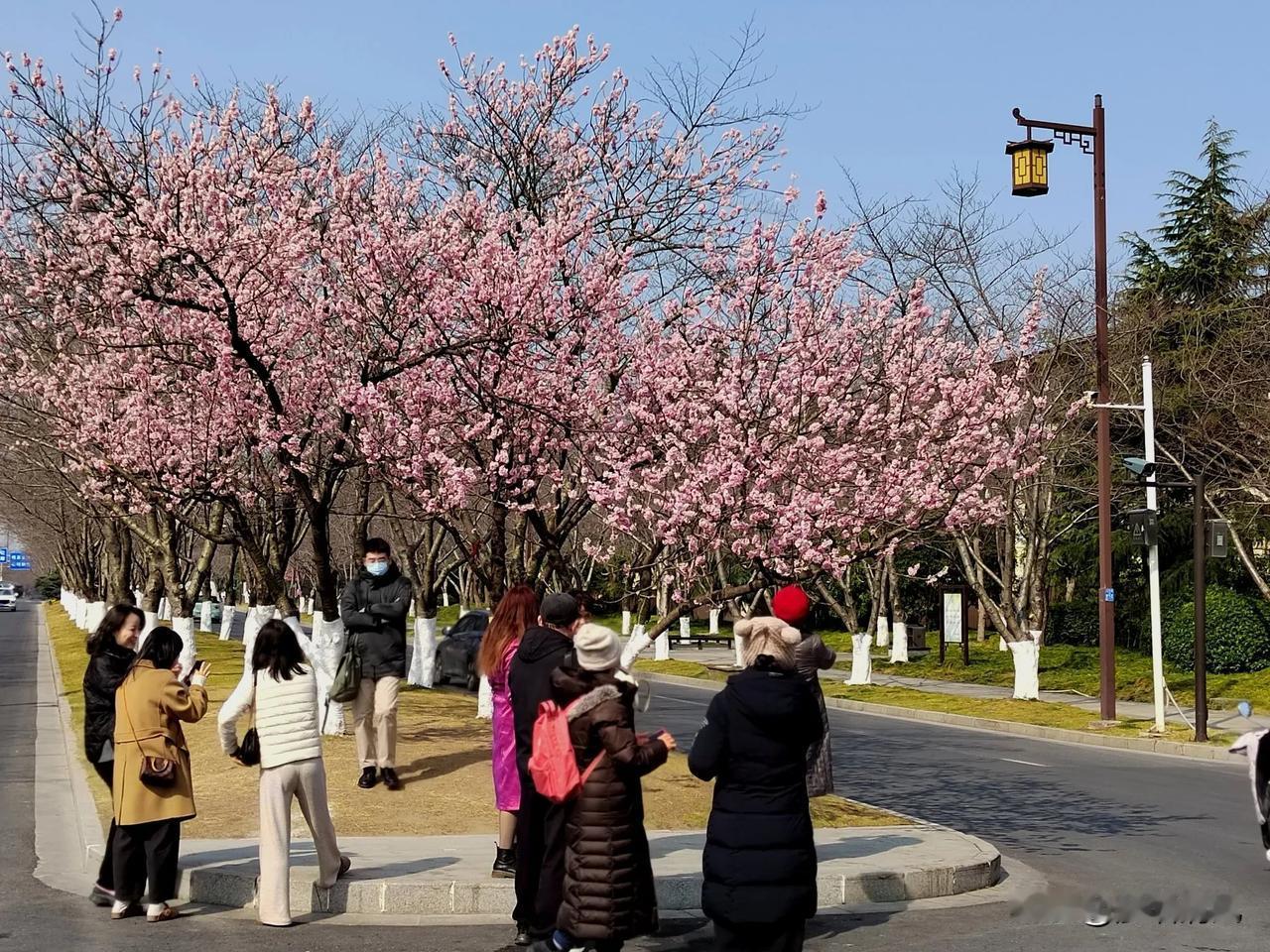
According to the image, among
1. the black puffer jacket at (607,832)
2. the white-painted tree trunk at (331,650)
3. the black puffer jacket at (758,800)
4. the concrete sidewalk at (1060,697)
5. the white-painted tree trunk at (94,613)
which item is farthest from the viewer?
the white-painted tree trunk at (94,613)

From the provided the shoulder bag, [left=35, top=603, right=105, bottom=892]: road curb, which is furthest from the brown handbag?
the shoulder bag

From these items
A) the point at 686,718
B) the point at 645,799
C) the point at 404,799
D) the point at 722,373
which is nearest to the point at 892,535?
the point at 722,373

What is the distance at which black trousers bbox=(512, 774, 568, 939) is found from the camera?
310 inches

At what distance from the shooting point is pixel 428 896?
376 inches

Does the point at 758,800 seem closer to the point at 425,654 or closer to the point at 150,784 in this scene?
the point at 150,784

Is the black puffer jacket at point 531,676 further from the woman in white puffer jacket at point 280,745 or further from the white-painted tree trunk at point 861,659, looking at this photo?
the white-painted tree trunk at point 861,659

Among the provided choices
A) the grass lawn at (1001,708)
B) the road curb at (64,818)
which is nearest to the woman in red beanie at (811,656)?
the road curb at (64,818)

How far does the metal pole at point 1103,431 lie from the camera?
2536cm

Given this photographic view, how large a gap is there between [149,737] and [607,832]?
139 inches

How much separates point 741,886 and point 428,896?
356 cm

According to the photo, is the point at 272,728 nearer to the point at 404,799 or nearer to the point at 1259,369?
the point at 404,799

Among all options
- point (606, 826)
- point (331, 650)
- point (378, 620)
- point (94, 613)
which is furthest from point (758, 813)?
point (94, 613)

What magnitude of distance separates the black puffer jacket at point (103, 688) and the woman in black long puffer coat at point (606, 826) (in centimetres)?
409

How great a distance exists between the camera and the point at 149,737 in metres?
9.42
